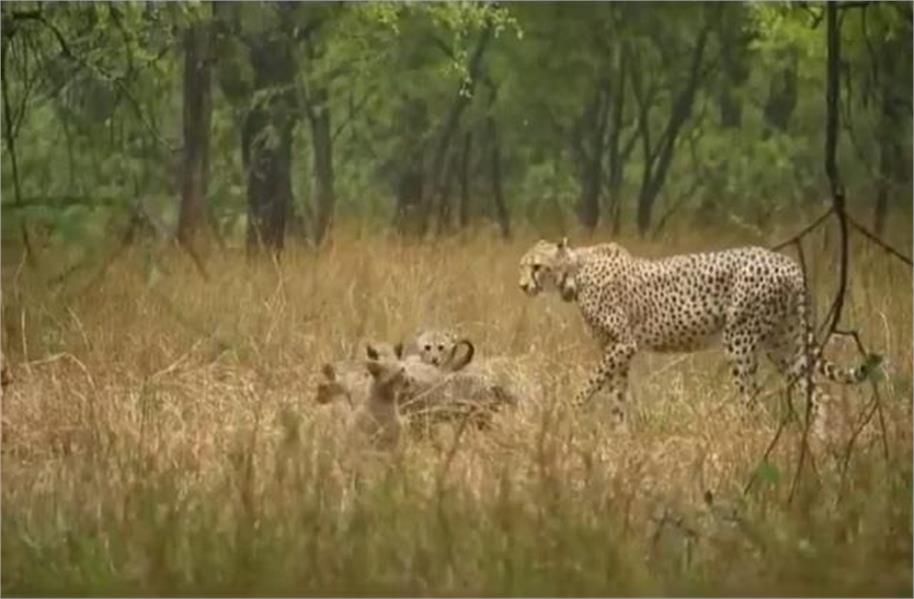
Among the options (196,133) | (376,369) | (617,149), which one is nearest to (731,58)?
(617,149)

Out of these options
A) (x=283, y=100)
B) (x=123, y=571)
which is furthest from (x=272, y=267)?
(x=123, y=571)

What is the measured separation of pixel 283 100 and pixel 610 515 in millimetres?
773

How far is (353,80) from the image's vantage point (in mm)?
3781

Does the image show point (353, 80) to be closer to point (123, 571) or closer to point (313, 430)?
point (313, 430)

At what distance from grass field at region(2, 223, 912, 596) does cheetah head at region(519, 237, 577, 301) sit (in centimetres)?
2

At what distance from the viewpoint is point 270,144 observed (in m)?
3.79

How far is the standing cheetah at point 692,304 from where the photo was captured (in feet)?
12.3

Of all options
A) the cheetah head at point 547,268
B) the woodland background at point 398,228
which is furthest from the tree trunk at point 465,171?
the cheetah head at point 547,268

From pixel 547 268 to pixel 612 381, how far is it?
193 mm

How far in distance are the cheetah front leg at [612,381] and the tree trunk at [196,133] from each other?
600mm

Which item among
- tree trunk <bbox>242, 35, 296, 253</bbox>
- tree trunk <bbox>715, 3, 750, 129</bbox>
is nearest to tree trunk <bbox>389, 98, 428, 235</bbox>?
tree trunk <bbox>242, 35, 296, 253</bbox>

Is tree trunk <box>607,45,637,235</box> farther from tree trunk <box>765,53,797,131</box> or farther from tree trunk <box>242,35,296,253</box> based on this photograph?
tree trunk <box>242,35,296,253</box>

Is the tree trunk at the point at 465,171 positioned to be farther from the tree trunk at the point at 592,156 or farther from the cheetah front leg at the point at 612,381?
the cheetah front leg at the point at 612,381

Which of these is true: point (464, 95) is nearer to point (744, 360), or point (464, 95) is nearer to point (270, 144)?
point (270, 144)
